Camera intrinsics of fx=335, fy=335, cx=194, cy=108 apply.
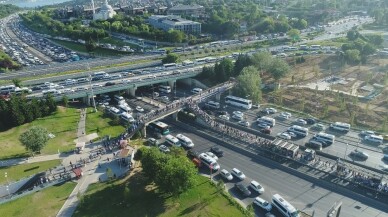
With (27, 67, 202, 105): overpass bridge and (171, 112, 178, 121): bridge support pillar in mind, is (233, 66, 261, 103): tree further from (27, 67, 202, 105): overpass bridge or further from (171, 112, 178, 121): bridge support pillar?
(27, 67, 202, 105): overpass bridge

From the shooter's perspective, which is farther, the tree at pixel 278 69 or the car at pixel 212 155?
the tree at pixel 278 69

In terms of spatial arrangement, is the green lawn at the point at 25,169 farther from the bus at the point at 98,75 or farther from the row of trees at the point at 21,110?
the bus at the point at 98,75

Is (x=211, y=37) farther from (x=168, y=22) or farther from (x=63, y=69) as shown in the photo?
(x=63, y=69)

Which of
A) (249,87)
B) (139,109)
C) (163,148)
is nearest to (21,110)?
(139,109)

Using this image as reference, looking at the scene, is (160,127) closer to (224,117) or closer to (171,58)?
(224,117)

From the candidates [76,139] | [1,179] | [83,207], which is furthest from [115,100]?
[83,207]

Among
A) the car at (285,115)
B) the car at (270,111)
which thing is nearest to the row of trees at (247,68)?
the car at (270,111)
